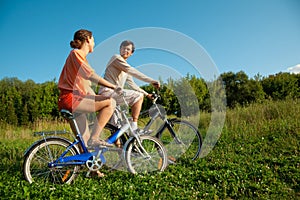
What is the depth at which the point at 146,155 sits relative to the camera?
4.22m

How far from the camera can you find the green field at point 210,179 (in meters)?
3.36

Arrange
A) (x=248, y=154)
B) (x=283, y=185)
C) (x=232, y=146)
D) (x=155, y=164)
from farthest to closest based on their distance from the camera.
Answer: (x=232, y=146) < (x=248, y=154) < (x=155, y=164) < (x=283, y=185)

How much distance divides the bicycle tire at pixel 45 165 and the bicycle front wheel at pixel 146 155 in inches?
33.6

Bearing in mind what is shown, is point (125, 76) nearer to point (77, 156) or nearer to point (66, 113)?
point (66, 113)

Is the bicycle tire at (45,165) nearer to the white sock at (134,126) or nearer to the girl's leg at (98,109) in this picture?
the girl's leg at (98,109)

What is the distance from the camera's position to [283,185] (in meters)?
3.77

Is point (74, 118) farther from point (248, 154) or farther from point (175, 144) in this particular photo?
point (248, 154)

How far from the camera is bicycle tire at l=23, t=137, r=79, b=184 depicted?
3.72m

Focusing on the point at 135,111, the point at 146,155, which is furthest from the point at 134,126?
the point at 146,155

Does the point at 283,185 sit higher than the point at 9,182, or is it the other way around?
the point at 9,182

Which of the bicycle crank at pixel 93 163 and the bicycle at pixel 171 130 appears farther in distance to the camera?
the bicycle at pixel 171 130

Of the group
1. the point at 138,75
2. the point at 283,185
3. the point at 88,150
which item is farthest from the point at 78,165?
the point at 283,185

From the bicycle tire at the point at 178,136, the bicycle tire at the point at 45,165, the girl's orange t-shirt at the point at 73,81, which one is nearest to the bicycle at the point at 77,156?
the bicycle tire at the point at 45,165

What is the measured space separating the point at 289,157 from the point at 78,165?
3.71 m
